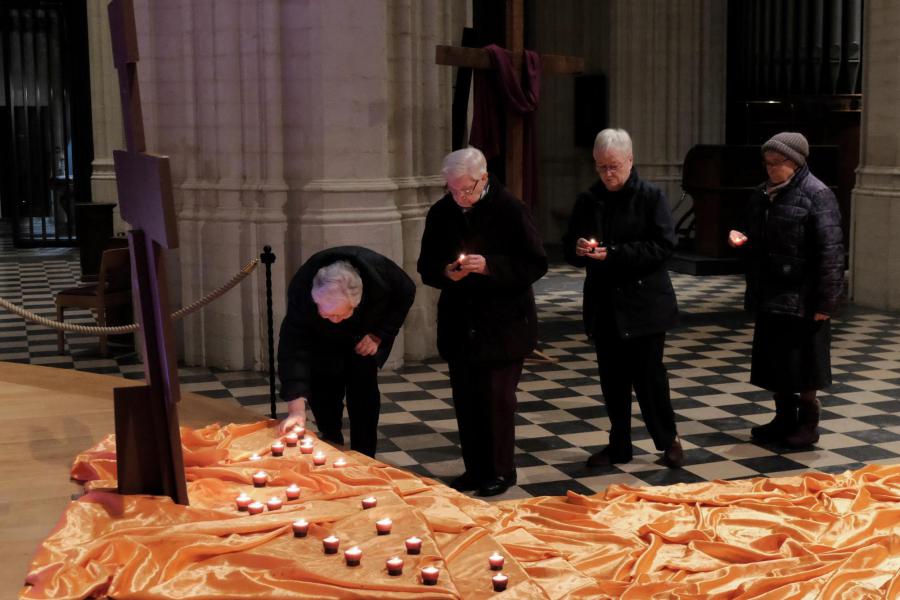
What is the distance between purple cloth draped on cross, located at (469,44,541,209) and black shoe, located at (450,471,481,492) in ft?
10.1

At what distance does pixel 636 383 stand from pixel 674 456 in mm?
436

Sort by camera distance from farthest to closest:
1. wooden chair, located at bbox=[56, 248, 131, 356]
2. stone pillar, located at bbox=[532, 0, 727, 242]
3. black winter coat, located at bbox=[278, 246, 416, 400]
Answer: stone pillar, located at bbox=[532, 0, 727, 242], wooden chair, located at bbox=[56, 248, 131, 356], black winter coat, located at bbox=[278, 246, 416, 400]

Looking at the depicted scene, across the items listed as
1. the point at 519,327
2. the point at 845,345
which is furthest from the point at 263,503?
the point at 845,345

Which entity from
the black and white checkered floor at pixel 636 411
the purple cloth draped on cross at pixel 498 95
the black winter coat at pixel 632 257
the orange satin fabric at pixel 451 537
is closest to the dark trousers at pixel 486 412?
the black and white checkered floor at pixel 636 411

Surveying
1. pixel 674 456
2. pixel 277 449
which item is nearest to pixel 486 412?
pixel 674 456

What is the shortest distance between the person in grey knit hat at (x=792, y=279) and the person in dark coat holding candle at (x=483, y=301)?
1541mm

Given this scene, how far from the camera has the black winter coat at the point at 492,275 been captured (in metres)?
5.88

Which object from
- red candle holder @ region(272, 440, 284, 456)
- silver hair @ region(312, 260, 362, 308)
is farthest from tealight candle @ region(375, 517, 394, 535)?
silver hair @ region(312, 260, 362, 308)

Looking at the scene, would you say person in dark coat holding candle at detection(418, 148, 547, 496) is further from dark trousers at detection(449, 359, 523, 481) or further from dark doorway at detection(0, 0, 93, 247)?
dark doorway at detection(0, 0, 93, 247)

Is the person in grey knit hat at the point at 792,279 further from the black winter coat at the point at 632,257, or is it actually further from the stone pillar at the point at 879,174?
the stone pillar at the point at 879,174

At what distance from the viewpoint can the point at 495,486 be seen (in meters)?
6.05

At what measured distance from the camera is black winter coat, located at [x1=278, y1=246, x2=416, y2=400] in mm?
5422

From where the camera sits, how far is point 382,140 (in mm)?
9086

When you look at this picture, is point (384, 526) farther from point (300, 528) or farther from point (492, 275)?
point (492, 275)
